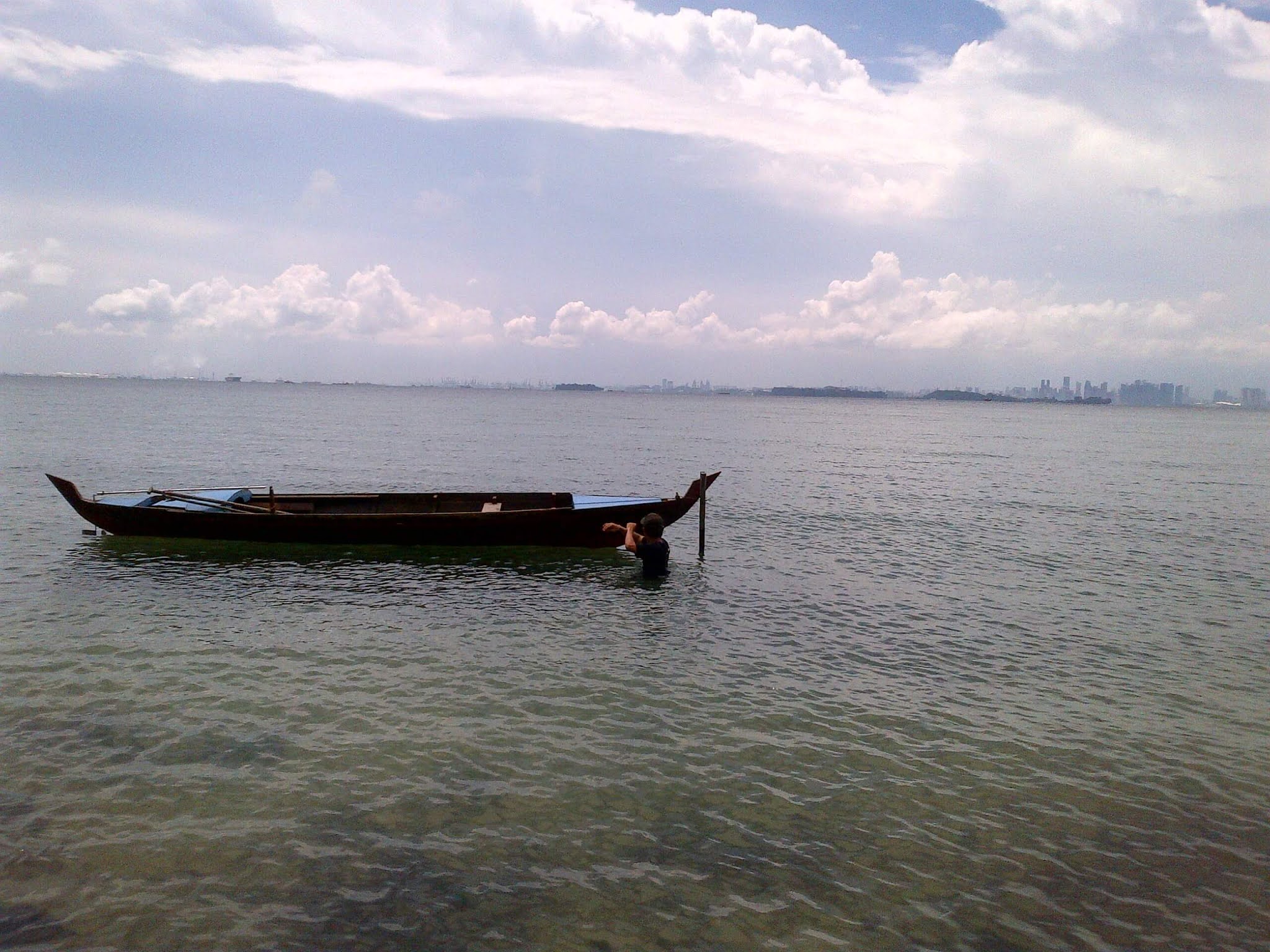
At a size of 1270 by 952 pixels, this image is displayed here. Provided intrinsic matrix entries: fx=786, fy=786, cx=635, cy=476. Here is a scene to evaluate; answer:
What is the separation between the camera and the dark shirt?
24.3 metres

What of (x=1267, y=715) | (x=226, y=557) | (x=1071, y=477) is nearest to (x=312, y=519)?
(x=226, y=557)

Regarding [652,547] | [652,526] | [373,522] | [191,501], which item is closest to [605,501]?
[652,547]

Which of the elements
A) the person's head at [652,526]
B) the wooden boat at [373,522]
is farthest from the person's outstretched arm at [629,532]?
the person's head at [652,526]

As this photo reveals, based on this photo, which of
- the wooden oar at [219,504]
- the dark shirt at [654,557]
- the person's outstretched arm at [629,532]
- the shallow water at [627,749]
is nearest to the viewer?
the shallow water at [627,749]

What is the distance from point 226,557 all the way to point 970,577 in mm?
24959

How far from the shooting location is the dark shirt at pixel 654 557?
24.3 metres

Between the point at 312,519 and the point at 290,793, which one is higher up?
the point at 312,519

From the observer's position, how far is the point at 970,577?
88.3ft

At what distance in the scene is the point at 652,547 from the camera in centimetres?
2433

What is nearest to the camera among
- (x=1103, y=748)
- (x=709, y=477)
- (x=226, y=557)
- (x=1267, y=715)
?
(x=1103, y=748)

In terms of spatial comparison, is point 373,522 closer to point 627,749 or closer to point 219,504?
point 219,504

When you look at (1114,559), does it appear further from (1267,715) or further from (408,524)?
(408,524)

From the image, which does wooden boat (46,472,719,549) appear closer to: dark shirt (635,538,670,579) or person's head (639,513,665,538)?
dark shirt (635,538,670,579)

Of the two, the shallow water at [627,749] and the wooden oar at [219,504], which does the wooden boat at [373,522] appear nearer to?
the wooden oar at [219,504]
